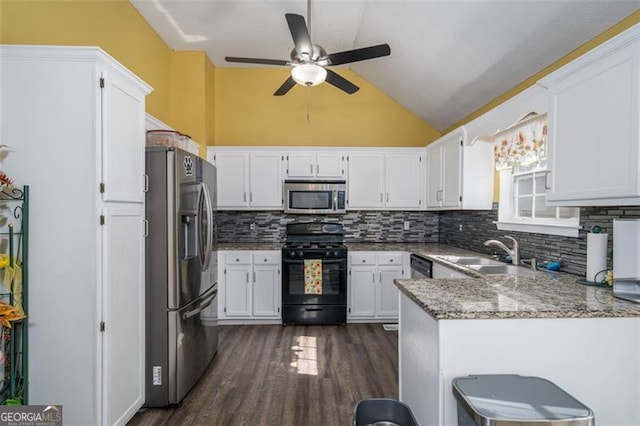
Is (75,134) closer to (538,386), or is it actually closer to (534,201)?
(538,386)

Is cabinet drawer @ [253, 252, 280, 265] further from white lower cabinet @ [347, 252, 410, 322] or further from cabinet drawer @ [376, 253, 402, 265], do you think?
cabinet drawer @ [376, 253, 402, 265]

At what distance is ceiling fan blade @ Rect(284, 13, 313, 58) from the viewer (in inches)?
85.7

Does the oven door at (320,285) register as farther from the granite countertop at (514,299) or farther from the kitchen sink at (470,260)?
the granite countertop at (514,299)

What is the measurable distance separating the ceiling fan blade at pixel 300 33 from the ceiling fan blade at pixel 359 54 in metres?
0.23

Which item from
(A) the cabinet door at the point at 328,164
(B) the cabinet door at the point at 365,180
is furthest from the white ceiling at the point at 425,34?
(A) the cabinet door at the point at 328,164

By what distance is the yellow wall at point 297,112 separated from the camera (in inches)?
178

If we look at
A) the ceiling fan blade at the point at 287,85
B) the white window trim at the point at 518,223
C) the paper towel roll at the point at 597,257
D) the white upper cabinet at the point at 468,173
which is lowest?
the paper towel roll at the point at 597,257

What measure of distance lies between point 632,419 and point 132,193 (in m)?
2.68

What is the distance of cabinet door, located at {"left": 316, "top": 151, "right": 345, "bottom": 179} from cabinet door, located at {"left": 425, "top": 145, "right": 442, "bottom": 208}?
1.08 metres

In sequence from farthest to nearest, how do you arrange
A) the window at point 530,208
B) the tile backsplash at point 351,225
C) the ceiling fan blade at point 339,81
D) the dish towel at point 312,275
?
the tile backsplash at point 351,225 → the dish towel at point 312,275 → the ceiling fan blade at point 339,81 → the window at point 530,208

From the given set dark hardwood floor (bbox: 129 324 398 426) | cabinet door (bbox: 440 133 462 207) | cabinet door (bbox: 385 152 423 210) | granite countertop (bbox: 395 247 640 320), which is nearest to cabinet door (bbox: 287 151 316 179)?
cabinet door (bbox: 385 152 423 210)

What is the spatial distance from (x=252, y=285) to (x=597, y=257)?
3.13 m

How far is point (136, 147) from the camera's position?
209cm

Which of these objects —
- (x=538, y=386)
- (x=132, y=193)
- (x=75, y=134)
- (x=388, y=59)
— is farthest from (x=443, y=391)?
(x=388, y=59)
